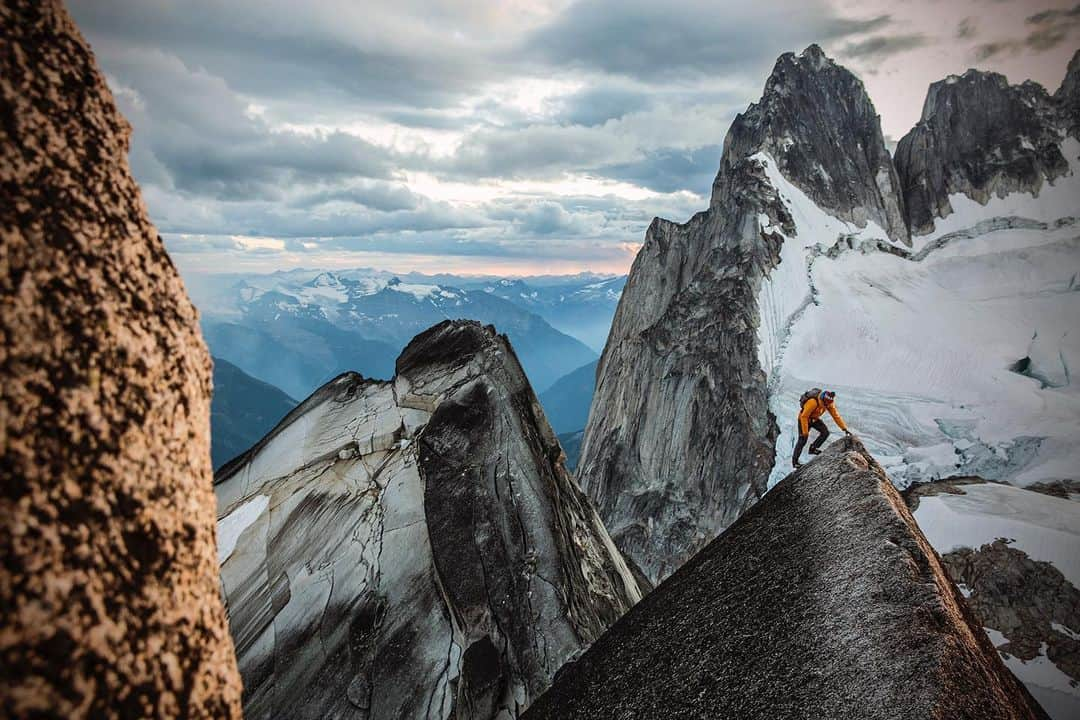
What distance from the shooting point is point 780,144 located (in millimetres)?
71188

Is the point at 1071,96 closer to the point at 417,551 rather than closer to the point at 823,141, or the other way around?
the point at 823,141

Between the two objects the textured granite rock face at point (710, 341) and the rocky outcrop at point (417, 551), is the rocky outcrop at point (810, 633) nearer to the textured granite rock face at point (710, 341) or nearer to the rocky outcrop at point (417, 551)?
the rocky outcrop at point (417, 551)

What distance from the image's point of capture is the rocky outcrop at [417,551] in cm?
974

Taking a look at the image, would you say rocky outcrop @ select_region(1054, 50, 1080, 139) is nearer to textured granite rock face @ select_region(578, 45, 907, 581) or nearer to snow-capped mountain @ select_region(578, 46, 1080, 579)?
snow-capped mountain @ select_region(578, 46, 1080, 579)

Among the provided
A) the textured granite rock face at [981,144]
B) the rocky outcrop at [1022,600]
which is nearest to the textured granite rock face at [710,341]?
the textured granite rock face at [981,144]

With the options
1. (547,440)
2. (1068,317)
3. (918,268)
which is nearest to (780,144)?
(918,268)

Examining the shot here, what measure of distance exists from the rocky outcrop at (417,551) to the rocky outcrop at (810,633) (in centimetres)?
362

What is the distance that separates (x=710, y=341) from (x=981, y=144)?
55656 millimetres

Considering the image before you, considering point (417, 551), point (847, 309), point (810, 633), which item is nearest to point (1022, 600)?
point (417, 551)

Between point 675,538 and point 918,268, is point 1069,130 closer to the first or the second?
point 918,268

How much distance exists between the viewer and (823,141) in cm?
7569

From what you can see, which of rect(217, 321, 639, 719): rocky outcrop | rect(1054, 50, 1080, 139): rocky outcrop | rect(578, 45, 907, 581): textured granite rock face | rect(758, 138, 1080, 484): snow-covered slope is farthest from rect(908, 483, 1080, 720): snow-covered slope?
rect(1054, 50, 1080, 139): rocky outcrop

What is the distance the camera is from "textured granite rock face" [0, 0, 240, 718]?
191cm

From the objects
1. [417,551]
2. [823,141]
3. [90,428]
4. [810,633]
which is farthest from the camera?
[823,141]
